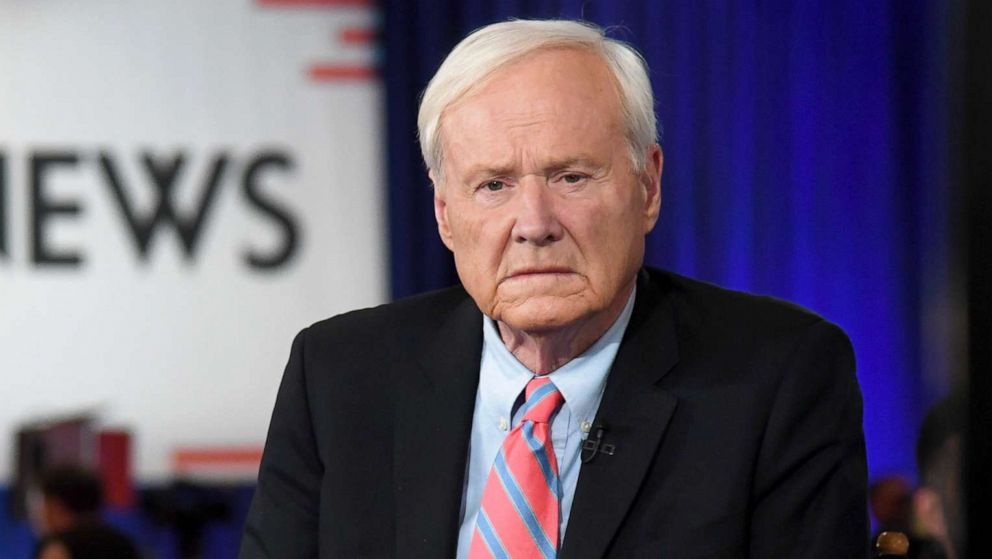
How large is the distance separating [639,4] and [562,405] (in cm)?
271

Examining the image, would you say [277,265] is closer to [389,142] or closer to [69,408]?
[389,142]

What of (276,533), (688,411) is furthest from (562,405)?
(276,533)

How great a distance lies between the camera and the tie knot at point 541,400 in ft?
5.24

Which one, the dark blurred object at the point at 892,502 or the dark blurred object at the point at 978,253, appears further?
the dark blurred object at the point at 892,502

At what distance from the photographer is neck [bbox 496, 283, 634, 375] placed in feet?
5.34

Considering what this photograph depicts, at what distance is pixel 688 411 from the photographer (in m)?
1.57

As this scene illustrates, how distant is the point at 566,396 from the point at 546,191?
26cm

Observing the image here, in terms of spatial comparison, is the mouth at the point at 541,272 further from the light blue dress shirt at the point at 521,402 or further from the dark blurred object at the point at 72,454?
the dark blurred object at the point at 72,454

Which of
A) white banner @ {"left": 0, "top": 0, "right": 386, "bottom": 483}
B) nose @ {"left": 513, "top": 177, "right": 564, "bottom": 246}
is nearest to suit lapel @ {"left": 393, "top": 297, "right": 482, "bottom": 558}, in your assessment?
nose @ {"left": 513, "top": 177, "right": 564, "bottom": 246}

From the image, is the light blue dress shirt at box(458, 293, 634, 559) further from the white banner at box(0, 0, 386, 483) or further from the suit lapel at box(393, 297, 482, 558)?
the white banner at box(0, 0, 386, 483)

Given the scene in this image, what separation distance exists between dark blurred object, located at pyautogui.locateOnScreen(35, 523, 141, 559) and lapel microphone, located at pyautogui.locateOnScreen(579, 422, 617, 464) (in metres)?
2.65

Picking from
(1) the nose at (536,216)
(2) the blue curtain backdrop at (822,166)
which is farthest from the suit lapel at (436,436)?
(2) the blue curtain backdrop at (822,166)

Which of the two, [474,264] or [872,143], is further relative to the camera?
[872,143]

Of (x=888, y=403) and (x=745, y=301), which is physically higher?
(x=745, y=301)
